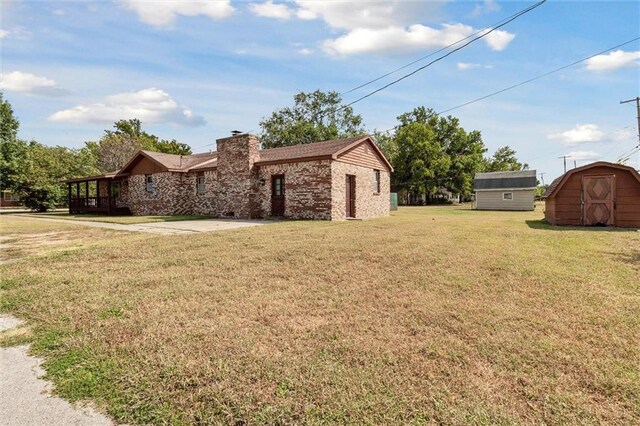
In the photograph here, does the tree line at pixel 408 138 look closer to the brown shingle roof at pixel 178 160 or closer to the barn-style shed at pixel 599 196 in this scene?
the brown shingle roof at pixel 178 160

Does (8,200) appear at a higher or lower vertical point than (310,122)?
lower

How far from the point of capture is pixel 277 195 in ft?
55.8

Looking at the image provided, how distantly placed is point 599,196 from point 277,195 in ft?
43.3

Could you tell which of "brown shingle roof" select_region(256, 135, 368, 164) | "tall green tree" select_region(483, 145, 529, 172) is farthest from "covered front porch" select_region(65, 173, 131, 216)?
"tall green tree" select_region(483, 145, 529, 172)

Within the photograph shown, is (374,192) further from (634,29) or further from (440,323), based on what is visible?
(440,323)

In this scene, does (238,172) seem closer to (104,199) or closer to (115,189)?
(104,199)

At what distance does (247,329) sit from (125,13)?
10.3 meters

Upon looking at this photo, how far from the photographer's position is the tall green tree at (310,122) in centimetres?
3938

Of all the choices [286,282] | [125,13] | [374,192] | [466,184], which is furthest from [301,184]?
[466,184]

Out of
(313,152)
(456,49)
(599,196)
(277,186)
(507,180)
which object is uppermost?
(456,49)

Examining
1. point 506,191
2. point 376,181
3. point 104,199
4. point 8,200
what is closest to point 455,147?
point 506,191

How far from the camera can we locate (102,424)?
216 cm

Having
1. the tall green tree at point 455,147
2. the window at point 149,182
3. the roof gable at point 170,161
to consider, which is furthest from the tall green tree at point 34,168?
the tall green tree at point 455,147

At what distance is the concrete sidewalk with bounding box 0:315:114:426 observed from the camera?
2207 millimetres
